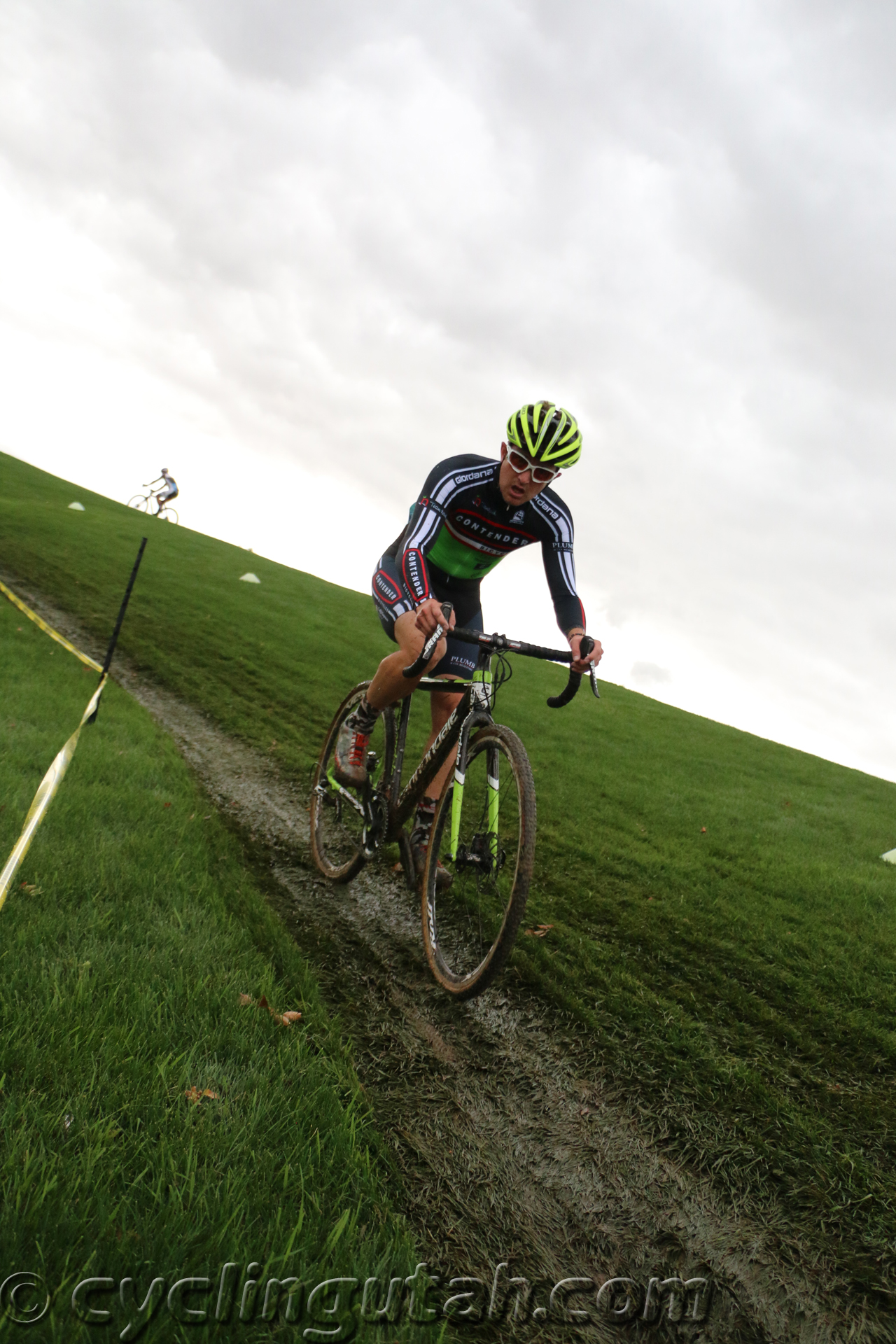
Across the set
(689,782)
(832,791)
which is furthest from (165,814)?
(832,791)

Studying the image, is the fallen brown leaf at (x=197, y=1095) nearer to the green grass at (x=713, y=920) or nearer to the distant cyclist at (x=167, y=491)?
the green grass at (x=713, y=920)

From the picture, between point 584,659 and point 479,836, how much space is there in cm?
124

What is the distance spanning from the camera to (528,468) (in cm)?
452

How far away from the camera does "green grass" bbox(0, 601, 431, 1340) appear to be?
6.26ft

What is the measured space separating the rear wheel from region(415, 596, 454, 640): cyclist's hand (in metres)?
1.50

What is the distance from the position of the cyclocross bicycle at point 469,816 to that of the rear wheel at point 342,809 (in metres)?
0.02

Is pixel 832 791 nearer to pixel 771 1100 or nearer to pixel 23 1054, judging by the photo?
pixel 771 1100

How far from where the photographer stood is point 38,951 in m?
3.20

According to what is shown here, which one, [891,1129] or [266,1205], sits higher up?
[891,1129]

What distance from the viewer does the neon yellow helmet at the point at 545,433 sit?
14.5 feet

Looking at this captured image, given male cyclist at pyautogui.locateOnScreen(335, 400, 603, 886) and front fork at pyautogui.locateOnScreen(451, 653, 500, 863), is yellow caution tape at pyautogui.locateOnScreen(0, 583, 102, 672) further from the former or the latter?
front fork at pyautogui.locateOnScreen(451, 653, 500, 863)

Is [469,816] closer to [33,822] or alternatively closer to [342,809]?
[33,822]

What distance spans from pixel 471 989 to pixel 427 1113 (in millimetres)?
747

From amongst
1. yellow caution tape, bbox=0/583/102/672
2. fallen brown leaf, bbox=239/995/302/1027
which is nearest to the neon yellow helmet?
fallen brown leaf, bbox=239/995/302/1027
